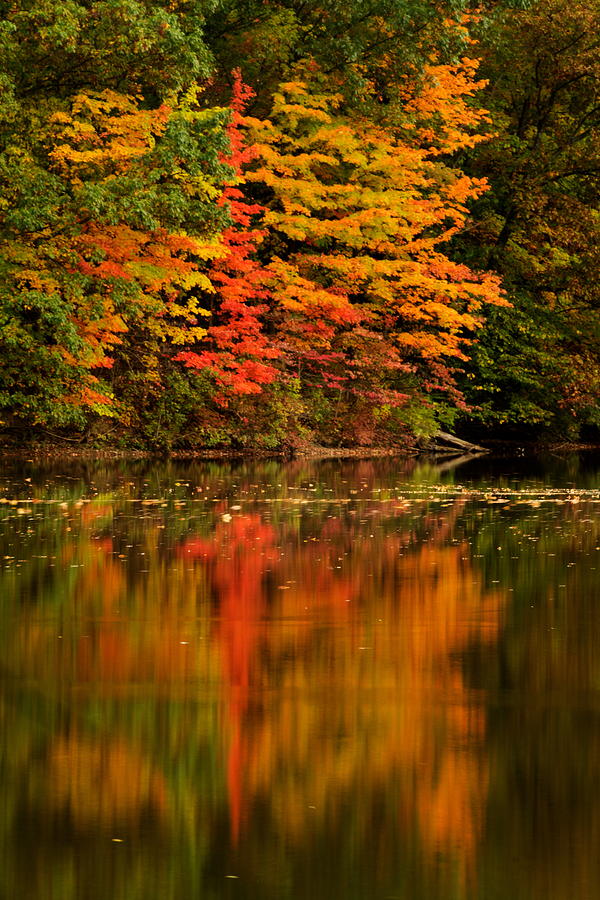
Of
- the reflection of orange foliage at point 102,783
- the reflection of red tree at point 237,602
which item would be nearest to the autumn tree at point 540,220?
the reflection of red tree at point 237,602

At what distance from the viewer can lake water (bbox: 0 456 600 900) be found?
5.34 m

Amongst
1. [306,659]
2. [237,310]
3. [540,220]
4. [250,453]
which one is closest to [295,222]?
[237,310]

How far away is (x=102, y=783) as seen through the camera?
6.33m

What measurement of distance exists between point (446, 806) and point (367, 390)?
35.1 metres

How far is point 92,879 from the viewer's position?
5.16m

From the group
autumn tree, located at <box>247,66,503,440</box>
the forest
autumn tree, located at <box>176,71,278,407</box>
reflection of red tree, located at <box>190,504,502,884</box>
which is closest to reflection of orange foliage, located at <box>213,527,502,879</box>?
reflection of red tree, located at <box>190,504,502,884</box>

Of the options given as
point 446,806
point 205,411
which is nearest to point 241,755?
point 446,806

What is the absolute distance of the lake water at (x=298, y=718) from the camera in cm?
534

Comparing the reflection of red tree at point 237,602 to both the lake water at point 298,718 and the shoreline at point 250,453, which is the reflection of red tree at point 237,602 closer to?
the lake water at point 298,718

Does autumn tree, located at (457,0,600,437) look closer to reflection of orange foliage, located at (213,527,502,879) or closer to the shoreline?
the shoreline

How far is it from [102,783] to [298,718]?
4.81 feet

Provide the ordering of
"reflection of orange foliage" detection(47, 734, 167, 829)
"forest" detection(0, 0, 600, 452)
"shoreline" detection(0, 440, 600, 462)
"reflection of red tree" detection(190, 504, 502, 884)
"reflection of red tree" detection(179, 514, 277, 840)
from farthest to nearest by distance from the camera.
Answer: "shoreline" detection(0, 440, 600, 462) < "forest" detection(0, 0, 600, 452) < "reflection of red tree" detection(179, 514, 277, 840) < "reflection of red tree" detection(190, 504, 502, 884) < "reflection of orange foliage" detection(47, 734, 167, 829)

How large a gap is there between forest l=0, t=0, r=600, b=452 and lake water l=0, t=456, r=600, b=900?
15677 mm

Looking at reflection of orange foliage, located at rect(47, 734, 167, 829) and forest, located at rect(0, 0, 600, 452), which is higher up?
forest, located at rect(0, 0, 600, 452)
